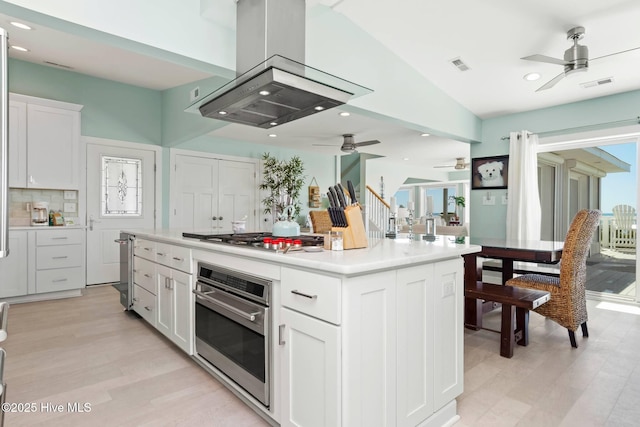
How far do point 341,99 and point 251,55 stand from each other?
683mm

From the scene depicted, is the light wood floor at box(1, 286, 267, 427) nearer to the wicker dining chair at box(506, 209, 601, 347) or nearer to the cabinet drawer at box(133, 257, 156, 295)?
the cabinet drawer at box(133, 257, 156, 295)

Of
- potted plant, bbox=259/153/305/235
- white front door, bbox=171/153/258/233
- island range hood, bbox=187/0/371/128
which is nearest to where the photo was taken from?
island range hood, bbox=187/0/371/128

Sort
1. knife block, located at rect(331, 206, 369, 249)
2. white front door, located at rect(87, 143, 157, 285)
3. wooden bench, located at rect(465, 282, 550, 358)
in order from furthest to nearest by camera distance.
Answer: white front door, located at rect(87, 143, 157, 285) → wooden bench, located at rect(465, 282, 550, 358) → knife block, located at rect(331, 206, 369, 249)

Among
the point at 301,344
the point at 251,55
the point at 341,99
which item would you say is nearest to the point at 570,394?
the point at 301,344

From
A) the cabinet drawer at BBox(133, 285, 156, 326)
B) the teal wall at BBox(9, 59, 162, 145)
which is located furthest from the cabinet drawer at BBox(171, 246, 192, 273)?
the teal wall at BBox(9, 59, 162, 145)

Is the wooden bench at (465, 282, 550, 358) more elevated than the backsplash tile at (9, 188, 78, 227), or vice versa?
the backsplash tile at (9, 188, 78, 227)

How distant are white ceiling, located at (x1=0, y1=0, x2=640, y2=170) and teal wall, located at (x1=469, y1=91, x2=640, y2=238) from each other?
15 cm

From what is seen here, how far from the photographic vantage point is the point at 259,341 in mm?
1697

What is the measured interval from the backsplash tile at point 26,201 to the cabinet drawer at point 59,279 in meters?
0.76

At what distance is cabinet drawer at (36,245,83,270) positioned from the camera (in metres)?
4.14

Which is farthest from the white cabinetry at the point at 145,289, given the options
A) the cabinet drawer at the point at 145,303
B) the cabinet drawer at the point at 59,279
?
the cabinet drawer at the point at 59,279

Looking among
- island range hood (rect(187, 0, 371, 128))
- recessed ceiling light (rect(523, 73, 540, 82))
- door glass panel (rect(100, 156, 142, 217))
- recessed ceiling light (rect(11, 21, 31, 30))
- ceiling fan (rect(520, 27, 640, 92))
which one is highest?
recessed ceiling light (rect(11, 21, 31, 30))

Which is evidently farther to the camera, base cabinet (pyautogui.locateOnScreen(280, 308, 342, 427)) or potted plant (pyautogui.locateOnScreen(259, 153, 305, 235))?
potted plant (pyautogui.locateOnScreen(259, 153, 305, 235))

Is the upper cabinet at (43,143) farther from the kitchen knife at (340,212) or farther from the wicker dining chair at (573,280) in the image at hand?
the wicker dining chair at (573,280)
